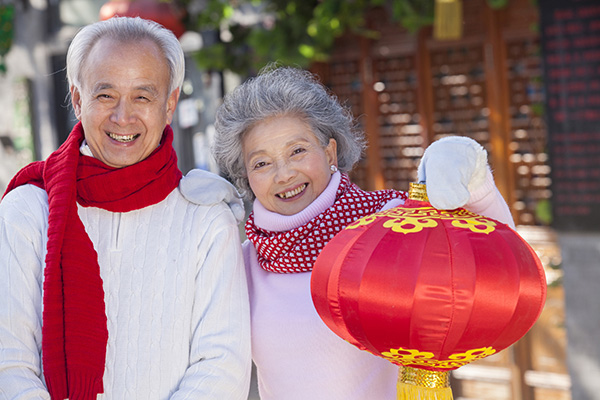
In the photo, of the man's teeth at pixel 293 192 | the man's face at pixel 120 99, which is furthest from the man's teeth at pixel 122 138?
the man's teeth at pixel 293 192

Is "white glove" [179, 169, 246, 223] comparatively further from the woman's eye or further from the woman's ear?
the woman's ear

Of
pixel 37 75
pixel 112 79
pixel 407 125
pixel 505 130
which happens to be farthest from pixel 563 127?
pixel 37 75

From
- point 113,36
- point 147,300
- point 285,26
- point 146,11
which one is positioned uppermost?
point 146,11

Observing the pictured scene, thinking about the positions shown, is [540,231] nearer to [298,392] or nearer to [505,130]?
[505,130]

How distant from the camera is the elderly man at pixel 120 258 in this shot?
1.88 m

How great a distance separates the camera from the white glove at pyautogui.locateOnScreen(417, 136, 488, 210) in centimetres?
170

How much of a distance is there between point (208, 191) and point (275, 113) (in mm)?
356

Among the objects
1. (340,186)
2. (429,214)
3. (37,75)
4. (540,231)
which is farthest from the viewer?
(37,75)

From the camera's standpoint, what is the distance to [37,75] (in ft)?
21.5

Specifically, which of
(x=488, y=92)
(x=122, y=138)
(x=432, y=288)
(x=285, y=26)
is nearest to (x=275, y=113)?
(x=122, y=138)

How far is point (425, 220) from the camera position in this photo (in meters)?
1.71

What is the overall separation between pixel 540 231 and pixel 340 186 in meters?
2.69

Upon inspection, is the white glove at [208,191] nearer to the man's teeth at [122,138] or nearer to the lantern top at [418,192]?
the man's teeth at [122,138]

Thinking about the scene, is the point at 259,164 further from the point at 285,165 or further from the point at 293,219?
the point at 293,219
